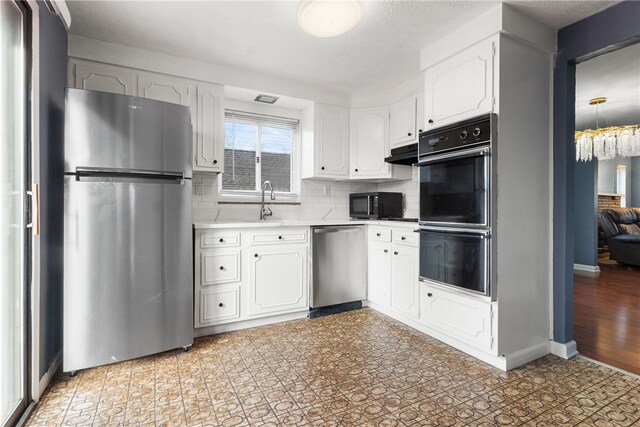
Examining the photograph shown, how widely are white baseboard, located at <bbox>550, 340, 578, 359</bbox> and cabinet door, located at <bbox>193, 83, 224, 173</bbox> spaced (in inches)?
124

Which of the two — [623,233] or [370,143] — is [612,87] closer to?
[370,143]

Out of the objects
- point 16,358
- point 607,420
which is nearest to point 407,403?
point 607,420

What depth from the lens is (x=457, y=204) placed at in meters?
2.48

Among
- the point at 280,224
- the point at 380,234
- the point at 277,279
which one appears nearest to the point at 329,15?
the point at 280,224

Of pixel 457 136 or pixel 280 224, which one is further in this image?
pixel 280 224

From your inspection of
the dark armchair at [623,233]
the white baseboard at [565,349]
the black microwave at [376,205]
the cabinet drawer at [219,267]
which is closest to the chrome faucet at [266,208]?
the cabinet drawer at [219,267]

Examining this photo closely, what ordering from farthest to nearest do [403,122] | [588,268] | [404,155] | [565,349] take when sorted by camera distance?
[588,268]
[403,122]
[404,155]
[565,349]

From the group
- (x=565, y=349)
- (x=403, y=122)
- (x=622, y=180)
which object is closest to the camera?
(x=565, y=349)

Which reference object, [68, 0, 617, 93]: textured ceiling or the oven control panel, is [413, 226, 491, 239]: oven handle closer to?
the oven control panel

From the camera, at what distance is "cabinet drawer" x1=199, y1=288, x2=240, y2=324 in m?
2.80

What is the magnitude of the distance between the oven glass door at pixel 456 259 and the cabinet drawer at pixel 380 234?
53 cm

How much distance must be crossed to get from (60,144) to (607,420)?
3627 millimetres

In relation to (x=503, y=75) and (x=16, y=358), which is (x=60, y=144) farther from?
(x=503, y=75)

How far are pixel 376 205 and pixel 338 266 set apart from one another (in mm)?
784
